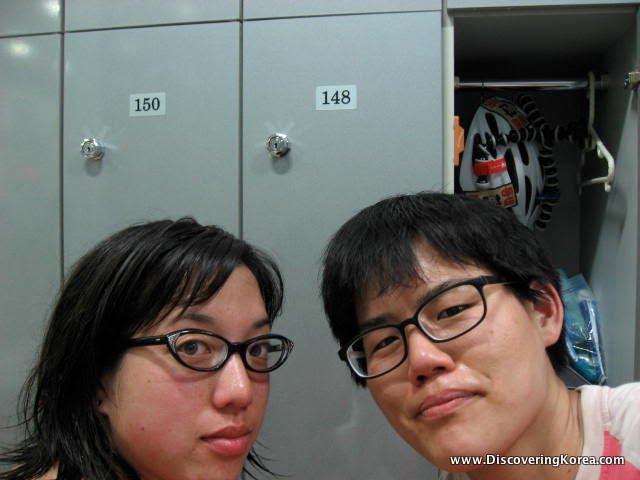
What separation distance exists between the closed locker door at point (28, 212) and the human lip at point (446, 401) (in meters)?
1.09

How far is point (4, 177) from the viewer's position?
125cm

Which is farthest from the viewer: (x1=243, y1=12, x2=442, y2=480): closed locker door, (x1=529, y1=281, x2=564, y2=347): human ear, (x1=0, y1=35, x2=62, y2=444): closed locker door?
(x1=0, y1=35, x2=62, y2=444): closed locker door

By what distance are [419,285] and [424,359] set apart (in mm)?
113

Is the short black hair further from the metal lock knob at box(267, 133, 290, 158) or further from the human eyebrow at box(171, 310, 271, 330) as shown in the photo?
the metal lock knob at box(267, 133, 290, 158)

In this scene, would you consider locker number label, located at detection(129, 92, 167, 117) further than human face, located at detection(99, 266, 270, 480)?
Yes

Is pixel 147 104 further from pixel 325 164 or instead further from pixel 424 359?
pixel 424 359

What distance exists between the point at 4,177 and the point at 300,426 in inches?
42.9

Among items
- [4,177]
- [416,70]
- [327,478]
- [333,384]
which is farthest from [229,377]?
[4,177]

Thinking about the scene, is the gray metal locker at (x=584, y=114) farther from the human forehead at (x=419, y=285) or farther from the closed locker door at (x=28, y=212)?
the closed locker door at (x=28, y=212)

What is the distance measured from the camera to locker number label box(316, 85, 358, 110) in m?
1.13

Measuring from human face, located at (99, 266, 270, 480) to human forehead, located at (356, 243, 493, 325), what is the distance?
231mm

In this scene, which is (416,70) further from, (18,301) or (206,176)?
(18,301)

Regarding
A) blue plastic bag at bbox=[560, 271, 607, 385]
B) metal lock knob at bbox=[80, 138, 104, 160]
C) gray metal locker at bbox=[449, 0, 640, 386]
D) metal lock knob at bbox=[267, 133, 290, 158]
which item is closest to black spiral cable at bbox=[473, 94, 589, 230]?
gray metal locker at bbox=[449, 0, 640, 386]

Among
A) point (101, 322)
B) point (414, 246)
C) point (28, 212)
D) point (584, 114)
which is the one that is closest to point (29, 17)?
point (28, 212)
